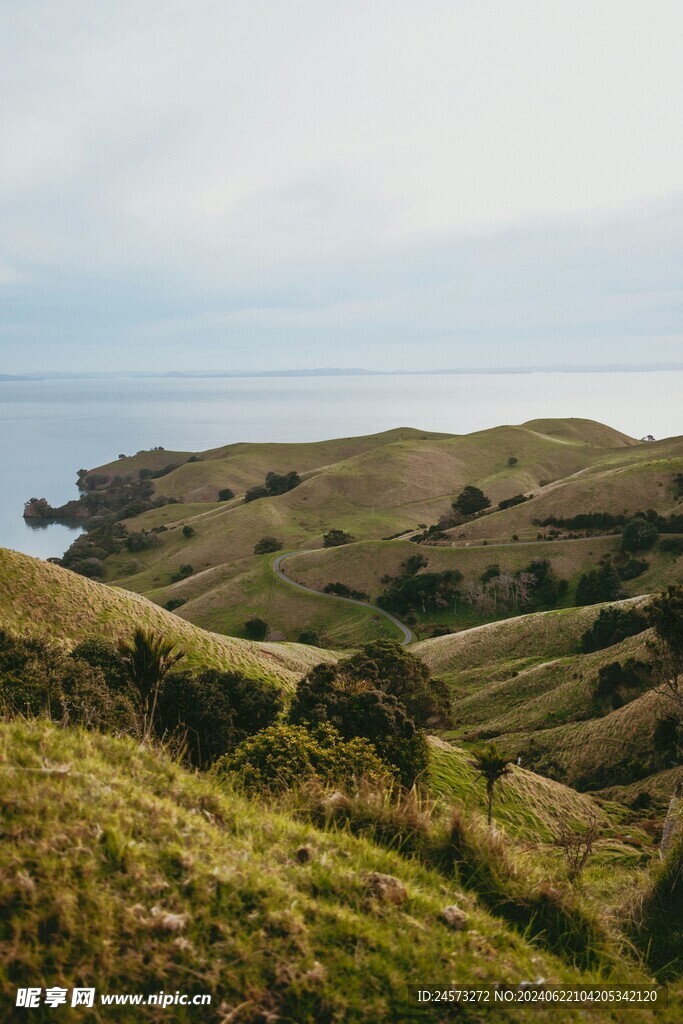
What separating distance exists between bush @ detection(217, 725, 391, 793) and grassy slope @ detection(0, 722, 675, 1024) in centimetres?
447

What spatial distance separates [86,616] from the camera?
29000 mm

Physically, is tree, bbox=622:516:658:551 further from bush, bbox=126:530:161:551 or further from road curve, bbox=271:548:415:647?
bush, bbox=126:530:161:551

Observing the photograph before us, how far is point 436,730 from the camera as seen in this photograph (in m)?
29.8

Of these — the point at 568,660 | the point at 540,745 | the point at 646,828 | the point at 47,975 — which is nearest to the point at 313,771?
the point at 47,975

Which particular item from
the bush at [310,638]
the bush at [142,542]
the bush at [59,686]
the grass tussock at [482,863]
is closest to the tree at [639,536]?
the bush at [310,638]

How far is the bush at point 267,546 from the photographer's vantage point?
308ft

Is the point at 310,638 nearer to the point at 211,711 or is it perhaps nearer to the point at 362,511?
the point at 211,711

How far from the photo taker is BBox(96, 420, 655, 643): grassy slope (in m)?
97.9

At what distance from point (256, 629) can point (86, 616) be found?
121ft

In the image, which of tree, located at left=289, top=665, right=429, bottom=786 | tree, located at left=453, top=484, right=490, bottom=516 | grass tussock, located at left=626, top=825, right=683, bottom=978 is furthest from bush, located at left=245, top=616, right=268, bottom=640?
grass tussock, located at left=626, top=825, right=683, bottom=978

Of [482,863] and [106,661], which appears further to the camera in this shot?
[106,661]

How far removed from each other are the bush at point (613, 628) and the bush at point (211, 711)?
29847 millimetres

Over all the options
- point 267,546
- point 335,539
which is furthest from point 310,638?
point 267,546

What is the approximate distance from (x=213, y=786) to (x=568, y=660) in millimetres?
35436
